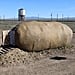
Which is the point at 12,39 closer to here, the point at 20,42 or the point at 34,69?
the point at 20,42

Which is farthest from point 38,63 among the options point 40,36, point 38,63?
point 40,36

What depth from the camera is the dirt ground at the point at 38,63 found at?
1100cm

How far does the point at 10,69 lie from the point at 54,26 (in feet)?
21.5

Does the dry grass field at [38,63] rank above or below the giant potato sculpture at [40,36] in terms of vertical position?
below

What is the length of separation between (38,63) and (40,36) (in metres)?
3.38

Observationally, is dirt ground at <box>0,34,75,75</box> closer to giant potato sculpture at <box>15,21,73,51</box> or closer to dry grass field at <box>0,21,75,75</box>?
dry grass field at <box>0,21,75,75</box>

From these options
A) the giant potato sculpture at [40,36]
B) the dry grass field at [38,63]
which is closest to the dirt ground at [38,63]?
the dry grass field at [38,63]

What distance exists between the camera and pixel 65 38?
17.2 metres

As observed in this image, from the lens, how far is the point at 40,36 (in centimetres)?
1578

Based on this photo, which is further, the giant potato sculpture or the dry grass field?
the giant potato sculpture

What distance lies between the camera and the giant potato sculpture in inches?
607

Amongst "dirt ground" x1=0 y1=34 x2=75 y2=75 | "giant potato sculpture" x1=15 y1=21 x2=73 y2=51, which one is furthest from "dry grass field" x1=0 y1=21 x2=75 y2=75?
"giant potato sculpture" x1=15 y1=21 x2=73 y2=51

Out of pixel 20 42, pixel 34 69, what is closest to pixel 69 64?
pixel 34 69

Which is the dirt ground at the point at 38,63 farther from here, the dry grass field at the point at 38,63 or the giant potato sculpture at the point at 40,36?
the giant potato sculpture at the point at 40,36
